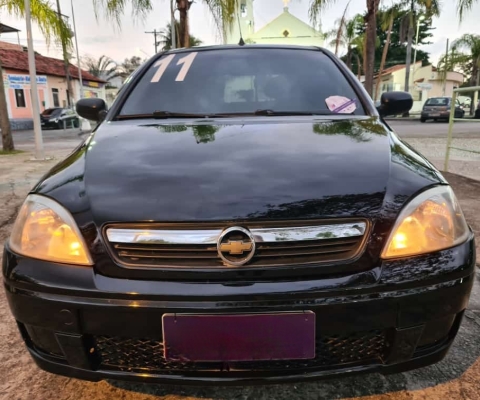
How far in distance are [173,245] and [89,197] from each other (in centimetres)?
33

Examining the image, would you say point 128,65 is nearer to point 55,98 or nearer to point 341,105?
point 55,98

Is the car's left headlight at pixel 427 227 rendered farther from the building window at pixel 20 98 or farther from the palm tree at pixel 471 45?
the palm tree at pixel 471 45

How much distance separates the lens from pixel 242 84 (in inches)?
91.4

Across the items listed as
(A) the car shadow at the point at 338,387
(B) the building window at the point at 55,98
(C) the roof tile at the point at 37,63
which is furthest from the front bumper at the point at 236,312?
(B) the building window at the point at 55,98

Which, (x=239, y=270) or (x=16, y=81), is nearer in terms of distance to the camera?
(x=239, y=270)

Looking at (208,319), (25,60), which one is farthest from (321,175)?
(25,60)

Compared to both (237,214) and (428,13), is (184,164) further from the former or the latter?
(428,13)

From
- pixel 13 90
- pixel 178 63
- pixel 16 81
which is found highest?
pixel 16 81

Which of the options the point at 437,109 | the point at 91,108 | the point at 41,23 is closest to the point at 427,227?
the point at 91,108

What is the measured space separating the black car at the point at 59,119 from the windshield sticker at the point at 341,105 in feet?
75.9

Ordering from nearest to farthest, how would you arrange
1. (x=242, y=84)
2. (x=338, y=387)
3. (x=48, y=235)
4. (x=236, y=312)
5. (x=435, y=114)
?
(x=236, y=312), (x=48, y=235), (x=338, y=387), (x=242, y=84), (x=435, y=114)

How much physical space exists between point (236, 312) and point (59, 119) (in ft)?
83.1

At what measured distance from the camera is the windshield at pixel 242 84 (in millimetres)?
2160

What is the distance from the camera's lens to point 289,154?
4.90 feet
